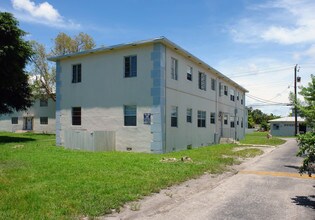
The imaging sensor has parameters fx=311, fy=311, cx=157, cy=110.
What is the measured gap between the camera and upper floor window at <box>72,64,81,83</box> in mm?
20297

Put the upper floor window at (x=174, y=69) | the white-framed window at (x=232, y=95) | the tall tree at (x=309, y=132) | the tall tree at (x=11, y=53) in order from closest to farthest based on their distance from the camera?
the tall tree at (x=309, y=132), the upper floor window at (x=174, y=69), the tall tree at (x=11, y=53), the white-framed window at (x=232, y=95)

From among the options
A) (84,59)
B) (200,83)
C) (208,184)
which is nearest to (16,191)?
(208,184)

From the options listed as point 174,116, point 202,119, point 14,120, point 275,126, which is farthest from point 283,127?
point 14,120

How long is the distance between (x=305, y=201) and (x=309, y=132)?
1.68 metres

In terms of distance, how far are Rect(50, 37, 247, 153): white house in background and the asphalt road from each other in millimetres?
7635

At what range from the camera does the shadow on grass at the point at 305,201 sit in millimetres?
7013

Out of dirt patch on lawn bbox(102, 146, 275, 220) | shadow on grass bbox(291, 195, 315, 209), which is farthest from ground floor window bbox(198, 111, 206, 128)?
shadow on grass bbox(291, 195, 315, 209)

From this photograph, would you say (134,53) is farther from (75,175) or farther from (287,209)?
(287,209)

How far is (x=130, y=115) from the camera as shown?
17812 mm

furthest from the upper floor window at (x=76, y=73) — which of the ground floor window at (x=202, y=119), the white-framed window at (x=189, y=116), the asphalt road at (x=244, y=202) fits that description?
the asphalt road at (x=244, y=202)

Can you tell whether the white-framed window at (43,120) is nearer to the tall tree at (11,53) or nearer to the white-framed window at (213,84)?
the tall tree at (11,53)

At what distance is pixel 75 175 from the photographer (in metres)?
9.35

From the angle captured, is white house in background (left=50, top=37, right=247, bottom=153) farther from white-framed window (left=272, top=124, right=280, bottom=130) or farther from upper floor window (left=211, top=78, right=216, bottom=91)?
white-framed window (left=272, top=124, right=280, bottom=130)

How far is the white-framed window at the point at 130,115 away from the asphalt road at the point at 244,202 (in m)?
8.32
